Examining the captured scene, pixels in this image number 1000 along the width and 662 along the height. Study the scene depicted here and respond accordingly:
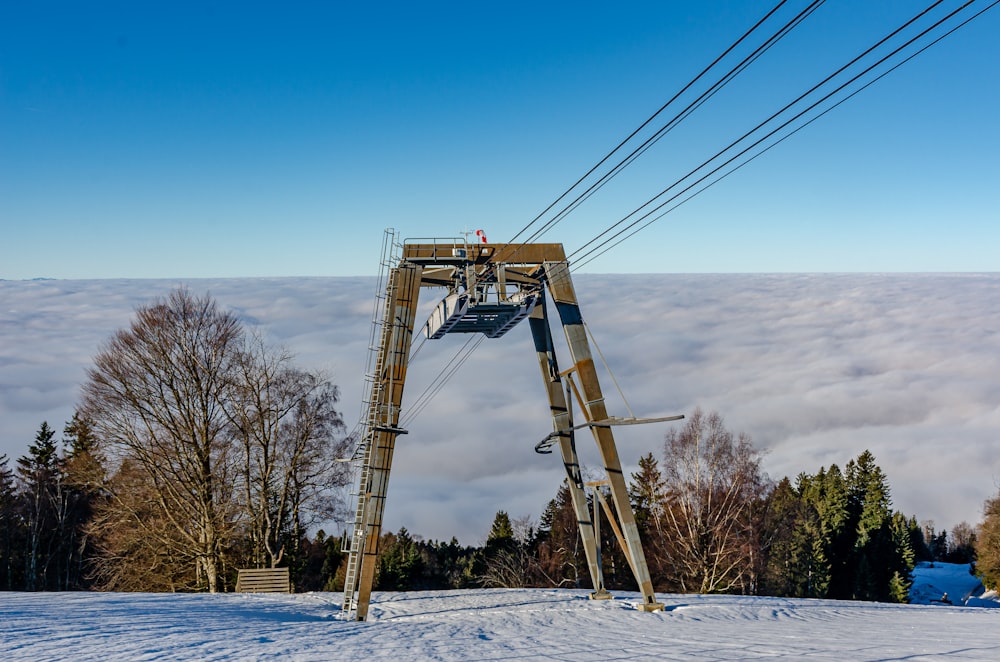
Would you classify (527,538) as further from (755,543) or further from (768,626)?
(768,626)

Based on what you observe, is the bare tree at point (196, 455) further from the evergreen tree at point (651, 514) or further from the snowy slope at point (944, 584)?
the snowy slope at point (944, 584)

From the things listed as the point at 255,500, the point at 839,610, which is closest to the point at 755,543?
the point at 839,610

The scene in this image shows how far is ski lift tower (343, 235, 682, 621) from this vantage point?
1981 centimetres

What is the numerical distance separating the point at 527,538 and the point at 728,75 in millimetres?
46065

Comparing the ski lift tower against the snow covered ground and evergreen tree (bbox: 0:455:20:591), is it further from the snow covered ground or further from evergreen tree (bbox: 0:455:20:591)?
evergreen tree (bbox: 0:455:20:591)

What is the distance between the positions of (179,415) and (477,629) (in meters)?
19.1

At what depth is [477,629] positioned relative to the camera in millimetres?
17406

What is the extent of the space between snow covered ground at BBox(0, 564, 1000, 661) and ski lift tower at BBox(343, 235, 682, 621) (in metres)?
2.11

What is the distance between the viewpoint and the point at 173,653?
13.0 meters

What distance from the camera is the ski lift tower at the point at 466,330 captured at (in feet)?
65.0

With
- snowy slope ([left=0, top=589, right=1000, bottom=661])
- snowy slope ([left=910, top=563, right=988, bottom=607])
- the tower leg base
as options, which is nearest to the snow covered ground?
snowy slope ([left=0, top=589, right=1000, bottom=661])

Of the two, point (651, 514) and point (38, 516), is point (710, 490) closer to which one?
point (651, 514)

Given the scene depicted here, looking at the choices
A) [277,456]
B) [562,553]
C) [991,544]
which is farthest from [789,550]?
[277,456]

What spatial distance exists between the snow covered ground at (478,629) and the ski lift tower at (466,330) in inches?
83.0
